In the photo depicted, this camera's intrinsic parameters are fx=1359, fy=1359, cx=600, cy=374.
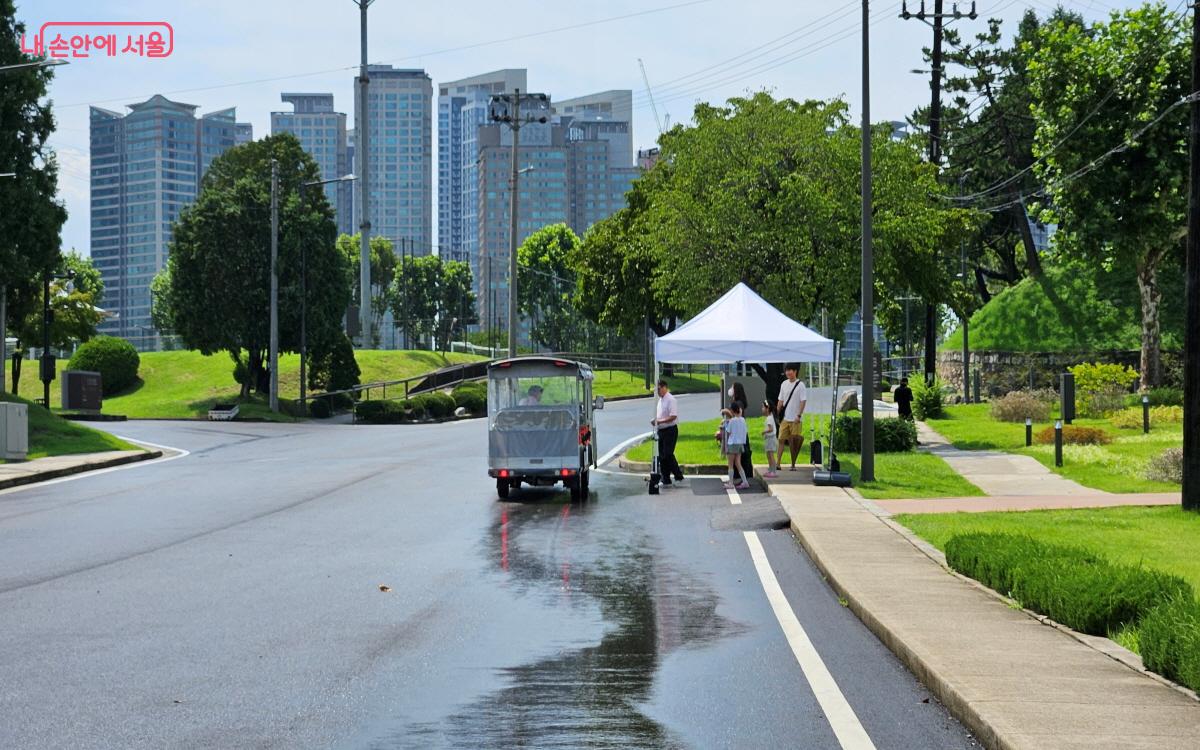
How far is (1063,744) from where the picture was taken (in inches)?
252

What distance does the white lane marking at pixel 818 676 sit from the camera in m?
7.16

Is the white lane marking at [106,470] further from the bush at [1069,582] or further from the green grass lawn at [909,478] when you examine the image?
the bush at [1069,582]

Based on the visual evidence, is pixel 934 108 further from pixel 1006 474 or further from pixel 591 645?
pixel 591 645

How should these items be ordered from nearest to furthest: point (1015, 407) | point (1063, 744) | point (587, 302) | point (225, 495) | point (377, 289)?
1. point (1063, 744)
2. point (225, 495)
3. point (1015, 407)
4. point (587, 302)
5. point (377, 289)

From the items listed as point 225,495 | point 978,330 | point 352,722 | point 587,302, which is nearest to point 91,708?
point 352,722

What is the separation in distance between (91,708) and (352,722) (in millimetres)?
1598

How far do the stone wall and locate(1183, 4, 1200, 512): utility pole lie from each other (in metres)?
33.7

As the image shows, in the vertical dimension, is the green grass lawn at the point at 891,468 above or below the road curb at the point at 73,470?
above

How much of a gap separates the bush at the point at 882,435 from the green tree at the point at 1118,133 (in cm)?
1134

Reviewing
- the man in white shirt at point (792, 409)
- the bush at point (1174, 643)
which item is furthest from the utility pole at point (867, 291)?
the bush at point (1174, 643)

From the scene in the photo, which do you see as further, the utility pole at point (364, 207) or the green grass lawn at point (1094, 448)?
the utility pole at point (364, 207)

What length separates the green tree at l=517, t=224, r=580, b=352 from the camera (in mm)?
126625

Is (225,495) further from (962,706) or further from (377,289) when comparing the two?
(377,289)

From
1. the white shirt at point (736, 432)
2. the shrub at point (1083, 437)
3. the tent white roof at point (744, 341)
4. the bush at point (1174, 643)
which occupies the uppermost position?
the tent white roof at point (744, 341)
